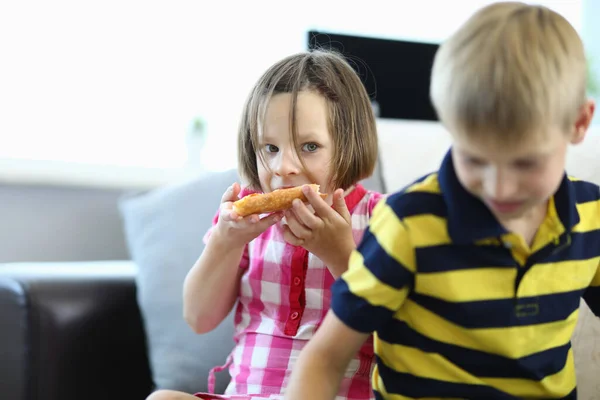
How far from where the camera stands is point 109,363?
1462mm

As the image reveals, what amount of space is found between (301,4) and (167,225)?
4.43ft

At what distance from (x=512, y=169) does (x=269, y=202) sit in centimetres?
40

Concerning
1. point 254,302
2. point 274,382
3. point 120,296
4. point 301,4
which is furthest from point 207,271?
point 301,4

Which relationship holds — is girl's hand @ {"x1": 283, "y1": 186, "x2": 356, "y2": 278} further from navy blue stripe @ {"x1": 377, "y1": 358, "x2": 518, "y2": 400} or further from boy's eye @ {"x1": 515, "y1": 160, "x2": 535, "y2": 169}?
boy's eye @ {"x1": 515, "y1": 160, "x2": 535, "y2": 169}

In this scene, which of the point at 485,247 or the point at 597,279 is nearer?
the point at 485,247

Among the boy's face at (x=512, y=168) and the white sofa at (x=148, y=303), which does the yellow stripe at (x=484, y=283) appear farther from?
the white sofa at (x=148, y=303)

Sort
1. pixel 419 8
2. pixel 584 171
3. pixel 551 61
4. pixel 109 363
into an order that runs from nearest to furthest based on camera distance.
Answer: pixel 551 61 < pixel 584 171 < pixel 109 363 < pixel 419 8

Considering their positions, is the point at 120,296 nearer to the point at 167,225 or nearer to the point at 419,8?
the point at 167,225

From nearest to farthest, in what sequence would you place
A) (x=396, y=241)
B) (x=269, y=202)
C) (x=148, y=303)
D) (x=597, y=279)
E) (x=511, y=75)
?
1. (x=511, y=75)
2. (x=396, y=241)
3. (x=597, y=279)
4. (x=269, y=202)
5. (x=148, y=303)

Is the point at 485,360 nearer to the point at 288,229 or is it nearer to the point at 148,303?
the point at 288,229

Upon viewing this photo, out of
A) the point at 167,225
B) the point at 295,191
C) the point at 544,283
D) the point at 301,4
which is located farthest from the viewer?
the point at 301,4

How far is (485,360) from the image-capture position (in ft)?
2.75

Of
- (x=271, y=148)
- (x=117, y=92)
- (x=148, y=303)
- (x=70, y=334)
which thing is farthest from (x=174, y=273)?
(x=117, y=92)

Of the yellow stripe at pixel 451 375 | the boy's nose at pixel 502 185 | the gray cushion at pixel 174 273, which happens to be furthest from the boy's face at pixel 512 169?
the gray cushion at pixel 174 273
